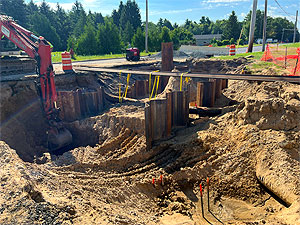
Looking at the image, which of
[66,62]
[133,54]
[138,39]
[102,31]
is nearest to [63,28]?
[102,31]

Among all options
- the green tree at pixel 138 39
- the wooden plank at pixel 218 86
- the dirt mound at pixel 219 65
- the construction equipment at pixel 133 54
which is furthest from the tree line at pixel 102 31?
the wooden plank at pixel 218 86

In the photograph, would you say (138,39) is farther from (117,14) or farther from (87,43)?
(117,14)

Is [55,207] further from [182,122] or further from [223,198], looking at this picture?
[182,122]

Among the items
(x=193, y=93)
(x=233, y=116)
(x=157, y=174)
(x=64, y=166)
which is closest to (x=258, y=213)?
(x=157, y=174)

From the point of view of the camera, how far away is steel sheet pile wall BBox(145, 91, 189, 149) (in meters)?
7.74

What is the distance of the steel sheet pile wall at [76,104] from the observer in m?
10.6

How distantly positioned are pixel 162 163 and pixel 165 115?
1.71 m

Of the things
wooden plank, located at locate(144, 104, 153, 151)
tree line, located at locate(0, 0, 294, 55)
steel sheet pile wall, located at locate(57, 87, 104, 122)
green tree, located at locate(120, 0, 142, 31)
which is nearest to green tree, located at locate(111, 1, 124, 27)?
tree line, located at locate(0, 0, 294, 55)

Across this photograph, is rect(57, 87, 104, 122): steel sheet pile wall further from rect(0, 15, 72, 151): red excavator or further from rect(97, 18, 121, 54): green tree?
rect(97, 18, 121, 54): green tree

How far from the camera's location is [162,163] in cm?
728

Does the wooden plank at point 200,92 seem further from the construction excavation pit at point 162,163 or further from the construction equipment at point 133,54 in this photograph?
the construction equipment at point 133,54

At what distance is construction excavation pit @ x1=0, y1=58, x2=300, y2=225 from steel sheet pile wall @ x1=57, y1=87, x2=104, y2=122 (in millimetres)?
48

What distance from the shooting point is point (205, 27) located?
291 ft

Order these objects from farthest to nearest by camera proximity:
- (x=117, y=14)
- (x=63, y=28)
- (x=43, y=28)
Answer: (x=117, y=14) < (x=63, y=28) < (x=43, y=28)
